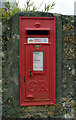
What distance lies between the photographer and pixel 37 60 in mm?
2307

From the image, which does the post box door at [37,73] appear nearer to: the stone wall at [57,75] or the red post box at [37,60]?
the red post box at [37,60]

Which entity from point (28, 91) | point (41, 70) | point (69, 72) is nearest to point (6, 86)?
point (28, 91)

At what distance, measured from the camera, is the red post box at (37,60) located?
2.28 m

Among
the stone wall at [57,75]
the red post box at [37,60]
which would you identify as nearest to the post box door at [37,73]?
the red post box at [37,60]

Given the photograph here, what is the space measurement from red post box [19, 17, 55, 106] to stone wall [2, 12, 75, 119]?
0.11 m

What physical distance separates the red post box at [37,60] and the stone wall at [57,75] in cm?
11

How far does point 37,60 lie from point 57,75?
509 mm

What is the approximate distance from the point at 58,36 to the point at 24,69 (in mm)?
934

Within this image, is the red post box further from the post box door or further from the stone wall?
the stone wall

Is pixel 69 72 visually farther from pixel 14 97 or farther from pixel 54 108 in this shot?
pixel 14 97

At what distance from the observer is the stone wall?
7.79 feet

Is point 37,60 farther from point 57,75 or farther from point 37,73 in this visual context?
point 57,75

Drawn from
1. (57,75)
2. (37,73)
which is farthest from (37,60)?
(57,75)

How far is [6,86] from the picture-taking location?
Answer: 7.90 feet
